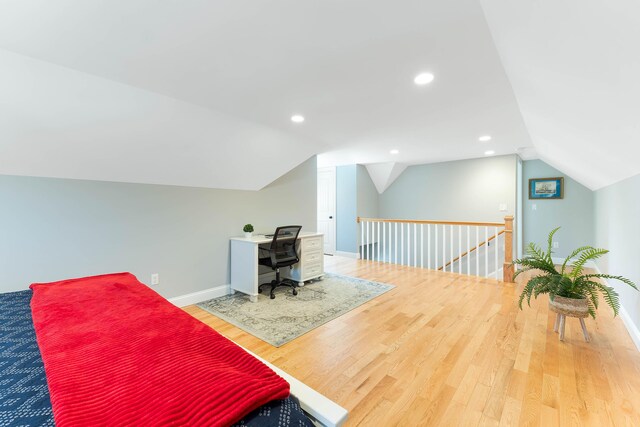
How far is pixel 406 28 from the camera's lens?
143 cm

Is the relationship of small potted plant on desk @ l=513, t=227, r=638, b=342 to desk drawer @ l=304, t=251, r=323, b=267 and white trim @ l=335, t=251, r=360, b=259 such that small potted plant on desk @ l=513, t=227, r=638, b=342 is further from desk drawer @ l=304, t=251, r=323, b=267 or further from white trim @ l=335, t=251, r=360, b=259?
white trim @ l=335, t=251, r=360, b=259

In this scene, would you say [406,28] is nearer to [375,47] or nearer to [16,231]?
[375,47]

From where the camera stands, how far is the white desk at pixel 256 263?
326 cm

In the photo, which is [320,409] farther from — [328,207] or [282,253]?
[328,207]

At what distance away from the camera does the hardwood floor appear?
1.53m

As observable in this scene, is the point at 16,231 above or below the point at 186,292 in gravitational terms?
above

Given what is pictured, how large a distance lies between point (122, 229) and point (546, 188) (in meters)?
6.75

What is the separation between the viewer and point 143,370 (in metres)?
0.81

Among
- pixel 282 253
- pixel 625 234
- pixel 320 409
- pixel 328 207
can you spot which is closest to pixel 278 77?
pixel 320 409

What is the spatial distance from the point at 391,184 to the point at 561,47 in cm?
531

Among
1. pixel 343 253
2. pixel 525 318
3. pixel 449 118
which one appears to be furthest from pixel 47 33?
pixel 343 253

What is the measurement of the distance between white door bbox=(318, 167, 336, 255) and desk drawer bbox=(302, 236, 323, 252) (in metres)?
2.11

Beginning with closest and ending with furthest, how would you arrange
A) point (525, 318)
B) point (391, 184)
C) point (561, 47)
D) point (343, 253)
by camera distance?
point (561, 47) < point (525, 318) < point (343, 253) < point (391, 184)

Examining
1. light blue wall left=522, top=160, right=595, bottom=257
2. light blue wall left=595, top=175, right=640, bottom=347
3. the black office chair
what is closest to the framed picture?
light blue wall left=522, top=160, right=595, bottom=257
